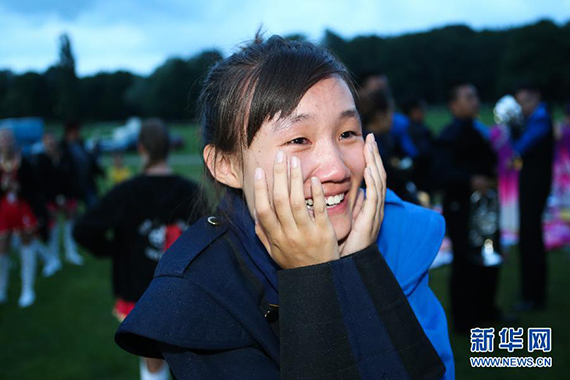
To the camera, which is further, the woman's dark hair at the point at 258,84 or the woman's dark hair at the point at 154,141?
the woman's dark hair at the point at 154,141

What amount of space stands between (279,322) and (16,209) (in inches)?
272

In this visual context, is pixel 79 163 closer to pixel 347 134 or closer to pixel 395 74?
pixel 347 134

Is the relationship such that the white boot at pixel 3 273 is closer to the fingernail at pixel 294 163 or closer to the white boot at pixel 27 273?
the white boot at pixel 27 273

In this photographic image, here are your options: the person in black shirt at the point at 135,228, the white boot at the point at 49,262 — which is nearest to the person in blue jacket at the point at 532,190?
the person in black shirt at the point at 135,228

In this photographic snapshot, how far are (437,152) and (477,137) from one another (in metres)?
0.43

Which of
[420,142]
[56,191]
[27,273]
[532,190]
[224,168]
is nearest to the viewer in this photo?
[224,168]

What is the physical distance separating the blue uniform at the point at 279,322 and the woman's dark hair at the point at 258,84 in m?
0.33

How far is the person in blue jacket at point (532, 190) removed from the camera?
18.3 ft

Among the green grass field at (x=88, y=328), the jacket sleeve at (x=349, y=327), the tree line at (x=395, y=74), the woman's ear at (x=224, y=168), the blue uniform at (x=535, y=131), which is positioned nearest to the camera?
the jacket sleeve at (x=349, y=327)

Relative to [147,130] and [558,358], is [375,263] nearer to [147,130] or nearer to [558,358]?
[147,130]

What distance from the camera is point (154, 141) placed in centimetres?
396

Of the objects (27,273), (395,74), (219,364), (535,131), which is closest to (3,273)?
(27,273)

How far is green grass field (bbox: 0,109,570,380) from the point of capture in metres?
4.66

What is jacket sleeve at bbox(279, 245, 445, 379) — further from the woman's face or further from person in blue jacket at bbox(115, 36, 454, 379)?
the woman's face
